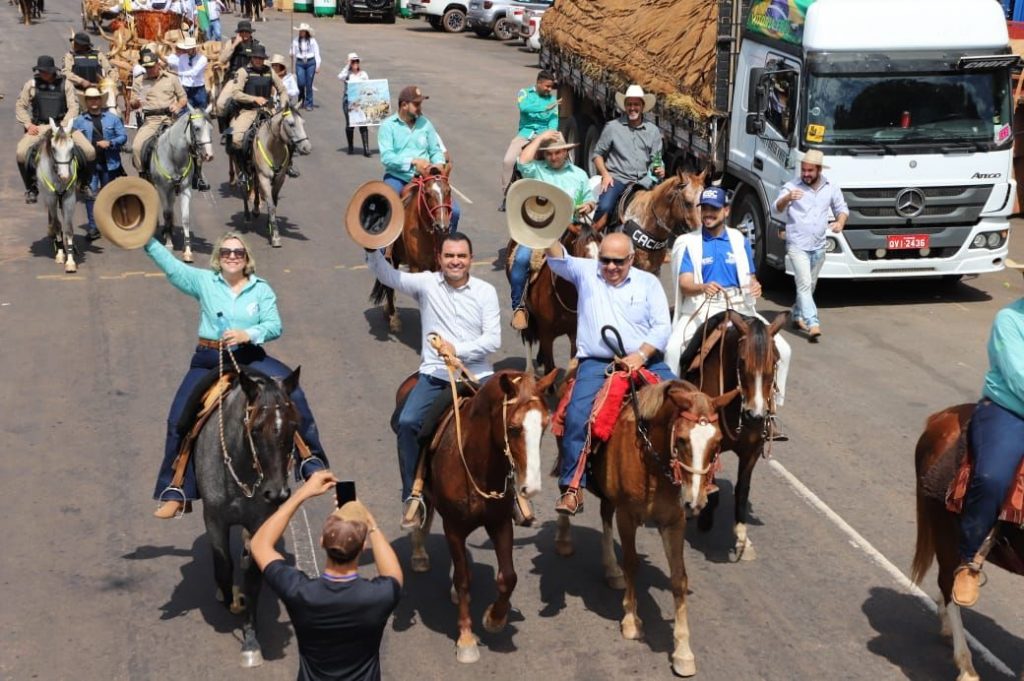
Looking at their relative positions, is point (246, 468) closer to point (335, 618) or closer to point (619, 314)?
point (335, 618)

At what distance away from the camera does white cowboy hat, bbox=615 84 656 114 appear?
15.2 meters

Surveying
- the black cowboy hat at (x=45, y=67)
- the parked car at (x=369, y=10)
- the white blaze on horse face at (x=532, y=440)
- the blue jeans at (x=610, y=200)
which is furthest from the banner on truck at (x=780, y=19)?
the parked car at (x=369, y=10)

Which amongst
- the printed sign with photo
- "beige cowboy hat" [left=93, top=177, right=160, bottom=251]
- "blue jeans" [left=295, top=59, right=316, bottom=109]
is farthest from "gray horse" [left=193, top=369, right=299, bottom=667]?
"blue jeans" [left=295, top=59, right=316, bottom=109]

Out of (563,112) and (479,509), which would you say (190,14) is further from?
(479,509)

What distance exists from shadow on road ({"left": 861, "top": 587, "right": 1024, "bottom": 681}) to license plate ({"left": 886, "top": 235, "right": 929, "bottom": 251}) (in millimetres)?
7528

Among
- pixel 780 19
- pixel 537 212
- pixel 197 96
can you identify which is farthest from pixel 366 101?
pixel 537 212

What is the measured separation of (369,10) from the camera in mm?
46500

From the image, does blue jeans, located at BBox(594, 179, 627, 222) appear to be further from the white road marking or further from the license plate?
the white road marking

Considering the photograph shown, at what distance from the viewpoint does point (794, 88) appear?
15.8 metres

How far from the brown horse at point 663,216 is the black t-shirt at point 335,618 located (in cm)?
716

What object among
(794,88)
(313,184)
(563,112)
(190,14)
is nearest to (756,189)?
(794,88)

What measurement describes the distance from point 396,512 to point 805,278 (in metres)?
6.66

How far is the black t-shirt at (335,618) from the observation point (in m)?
5.79

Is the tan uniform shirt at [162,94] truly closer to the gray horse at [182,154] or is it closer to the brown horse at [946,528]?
the gray horse at [182,154]
